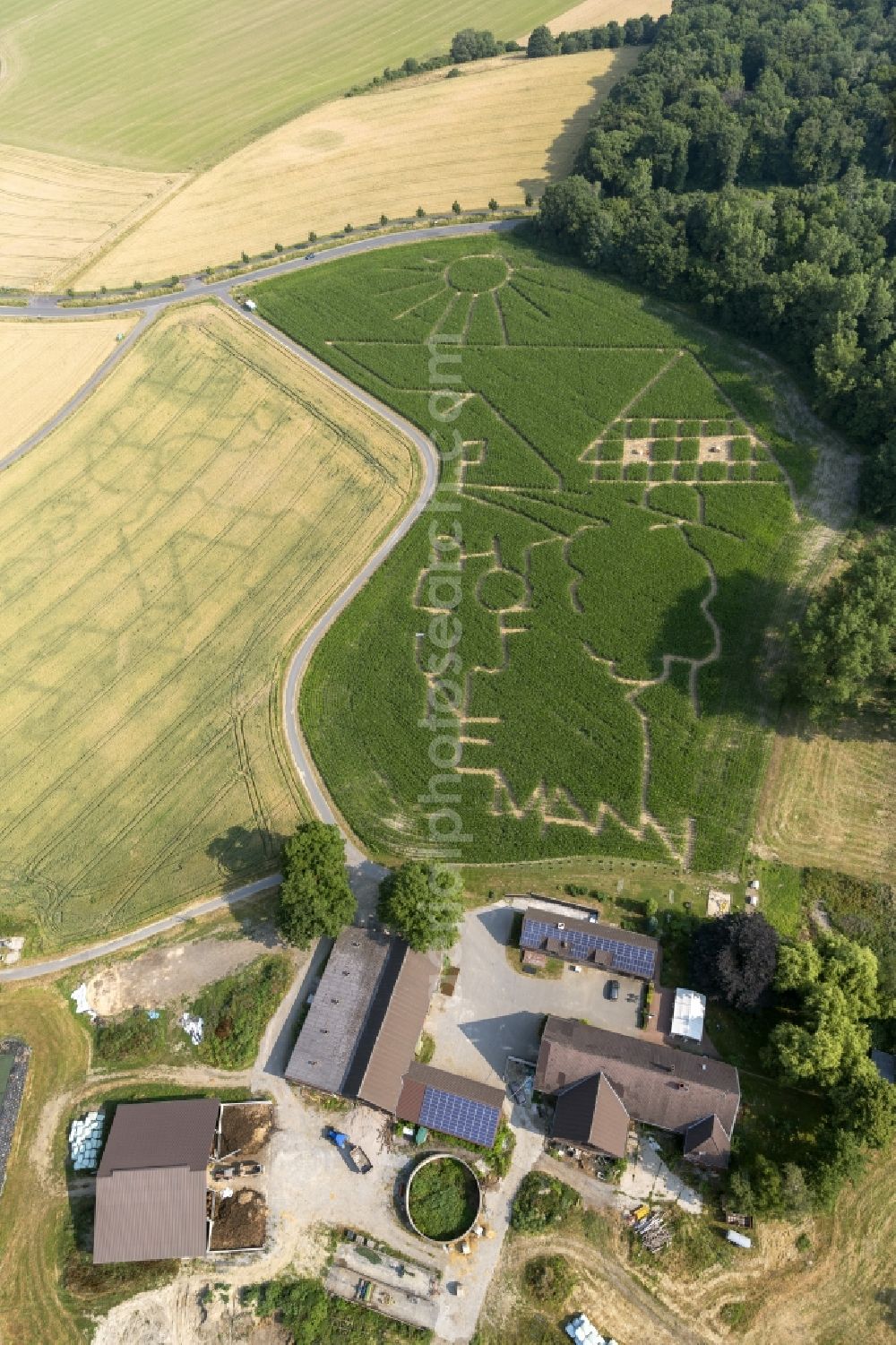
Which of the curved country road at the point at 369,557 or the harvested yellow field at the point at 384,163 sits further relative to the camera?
the harvested yellow field at the point at 384,163

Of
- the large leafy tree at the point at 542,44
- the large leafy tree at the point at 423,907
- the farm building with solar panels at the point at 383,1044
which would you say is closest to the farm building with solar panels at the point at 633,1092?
the farm building with solar panels at the point at 383,1044

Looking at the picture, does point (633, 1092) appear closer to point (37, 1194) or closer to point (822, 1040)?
point (822, 1040)

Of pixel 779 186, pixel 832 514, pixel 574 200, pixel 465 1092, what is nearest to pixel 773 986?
pixel 465 1092

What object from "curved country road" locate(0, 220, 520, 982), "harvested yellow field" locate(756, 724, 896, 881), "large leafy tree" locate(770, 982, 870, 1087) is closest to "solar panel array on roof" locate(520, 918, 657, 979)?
"large leafy tree" locate(770, 982, 870, 1087)

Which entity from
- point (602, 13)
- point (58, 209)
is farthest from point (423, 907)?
point (602, 13)

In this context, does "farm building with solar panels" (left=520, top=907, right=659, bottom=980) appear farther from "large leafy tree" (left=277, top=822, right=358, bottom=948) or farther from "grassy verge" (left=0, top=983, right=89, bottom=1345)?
"grassy verge" (left=0, top=983, right=89, bottom=1345)

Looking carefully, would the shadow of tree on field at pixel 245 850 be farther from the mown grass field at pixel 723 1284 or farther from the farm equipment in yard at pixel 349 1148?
the mown grass field at pixel 723 1284

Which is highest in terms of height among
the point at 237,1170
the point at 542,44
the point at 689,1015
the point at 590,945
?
the point at 542,44
